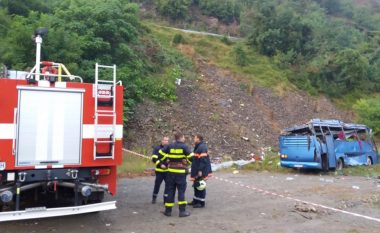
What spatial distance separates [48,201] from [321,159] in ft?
37.4

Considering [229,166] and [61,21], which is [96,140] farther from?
[61,21]

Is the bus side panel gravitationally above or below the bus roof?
below

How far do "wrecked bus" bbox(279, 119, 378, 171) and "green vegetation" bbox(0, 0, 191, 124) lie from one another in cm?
821

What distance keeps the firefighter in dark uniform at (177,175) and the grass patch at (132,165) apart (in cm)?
674

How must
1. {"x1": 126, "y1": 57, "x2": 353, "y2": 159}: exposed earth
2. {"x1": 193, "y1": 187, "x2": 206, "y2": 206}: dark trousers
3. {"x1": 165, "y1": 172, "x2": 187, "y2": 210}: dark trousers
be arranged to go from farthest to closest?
{"x1": 126, "y1": 57, "x2": 353, "y2": 159}: exposed earth, {"x1": 193, "y1": 187, "x2": 206, "y2": 206}: dark trousers, {"x1": 165, "y1": 172, "x2": 187, "y2": 210}: dark trousers

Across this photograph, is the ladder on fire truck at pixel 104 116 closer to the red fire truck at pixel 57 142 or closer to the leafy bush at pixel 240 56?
the red fire truck at pixel 57 142

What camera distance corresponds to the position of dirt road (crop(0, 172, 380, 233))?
7547 mm

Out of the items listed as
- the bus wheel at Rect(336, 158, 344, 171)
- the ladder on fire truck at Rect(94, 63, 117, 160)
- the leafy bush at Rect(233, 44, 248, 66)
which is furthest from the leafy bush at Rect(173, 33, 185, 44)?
the ladder on fire truck at Rect(94, 63, 117, 160)

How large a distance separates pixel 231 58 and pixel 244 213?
1071 inches

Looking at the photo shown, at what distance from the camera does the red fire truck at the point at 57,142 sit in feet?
22.5

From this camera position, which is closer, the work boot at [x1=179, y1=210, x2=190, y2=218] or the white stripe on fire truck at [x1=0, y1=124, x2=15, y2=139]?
the white stripe on fire truck at [x1=0, y1=124, x2=15, y2=139]

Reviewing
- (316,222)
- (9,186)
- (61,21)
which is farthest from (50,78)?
(61,21)

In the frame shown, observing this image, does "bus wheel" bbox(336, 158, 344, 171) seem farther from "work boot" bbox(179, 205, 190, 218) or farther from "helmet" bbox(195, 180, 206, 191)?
"work boot" bbox(179, 205, 190, 218)

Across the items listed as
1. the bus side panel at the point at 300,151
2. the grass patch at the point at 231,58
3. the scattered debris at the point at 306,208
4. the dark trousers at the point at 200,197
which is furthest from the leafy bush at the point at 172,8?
the scattered debris at the point at 306,208
